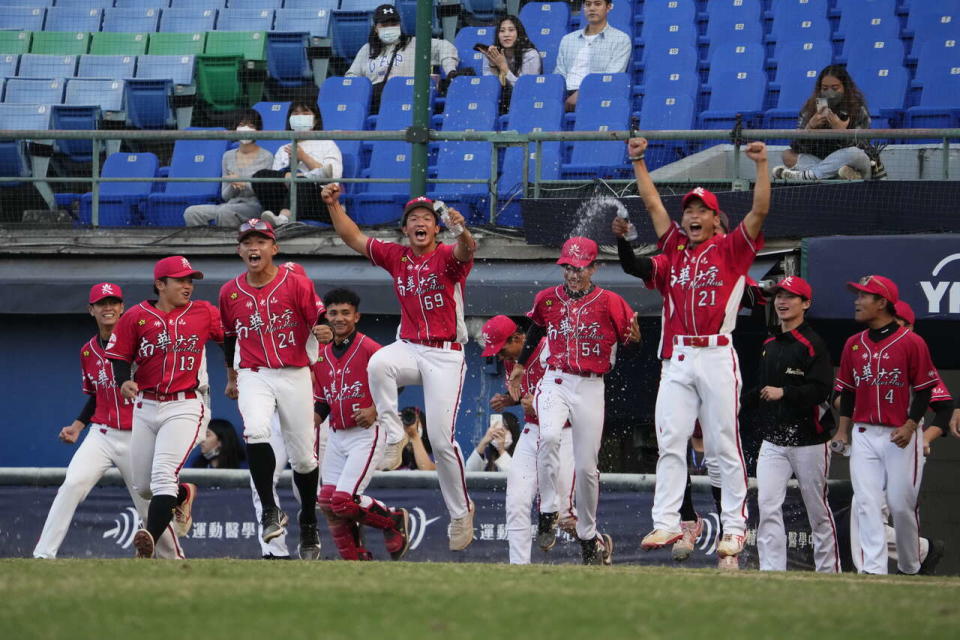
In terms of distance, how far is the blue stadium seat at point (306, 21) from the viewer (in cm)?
1536

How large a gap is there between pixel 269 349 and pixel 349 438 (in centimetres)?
160

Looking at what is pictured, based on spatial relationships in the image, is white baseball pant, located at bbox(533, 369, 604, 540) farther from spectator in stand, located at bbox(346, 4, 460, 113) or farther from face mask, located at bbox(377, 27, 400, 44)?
face mask, located at bbox(377, 27, 400, 44)

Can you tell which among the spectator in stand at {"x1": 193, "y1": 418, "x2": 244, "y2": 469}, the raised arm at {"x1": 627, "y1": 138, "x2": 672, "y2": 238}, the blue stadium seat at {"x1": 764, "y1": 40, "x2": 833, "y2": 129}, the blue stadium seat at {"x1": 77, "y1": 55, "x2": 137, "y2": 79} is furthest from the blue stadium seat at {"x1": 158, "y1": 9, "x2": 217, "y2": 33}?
the raised arm at {"x1": 627, "y1": 138, "x2": 672, "y2": 238}

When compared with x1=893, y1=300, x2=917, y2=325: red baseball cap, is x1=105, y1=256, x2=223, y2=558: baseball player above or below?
below

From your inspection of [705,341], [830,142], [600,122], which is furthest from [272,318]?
[600,122]

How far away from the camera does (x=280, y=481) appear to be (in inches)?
409

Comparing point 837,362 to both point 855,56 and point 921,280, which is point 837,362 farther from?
point 855,56

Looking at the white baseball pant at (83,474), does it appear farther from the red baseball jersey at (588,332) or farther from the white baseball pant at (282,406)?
the red baseball jersey at (588,332)

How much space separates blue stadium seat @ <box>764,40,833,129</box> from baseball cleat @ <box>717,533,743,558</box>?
6.11 meters

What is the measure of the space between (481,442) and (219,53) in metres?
6.91

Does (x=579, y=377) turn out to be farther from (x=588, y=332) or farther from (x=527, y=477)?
(x=527, y=477)

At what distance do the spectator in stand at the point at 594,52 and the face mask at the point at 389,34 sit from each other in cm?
168

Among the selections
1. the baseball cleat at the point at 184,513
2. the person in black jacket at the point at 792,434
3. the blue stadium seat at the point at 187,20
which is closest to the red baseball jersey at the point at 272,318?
the baseball cleat at the point at 184,513

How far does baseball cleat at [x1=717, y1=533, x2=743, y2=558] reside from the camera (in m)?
7.05
